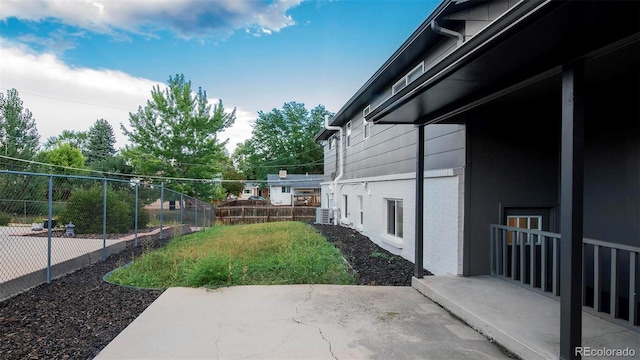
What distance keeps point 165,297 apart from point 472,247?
4.41 meters

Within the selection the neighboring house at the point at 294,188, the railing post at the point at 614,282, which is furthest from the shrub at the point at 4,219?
the neighboring house at the point at 294,188

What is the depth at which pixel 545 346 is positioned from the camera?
116 inches

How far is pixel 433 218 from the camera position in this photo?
6.44 meters

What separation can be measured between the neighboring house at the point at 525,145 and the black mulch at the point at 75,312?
1559 millimetres

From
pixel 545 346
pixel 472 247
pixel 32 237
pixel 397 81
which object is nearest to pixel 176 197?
pixel 32 237

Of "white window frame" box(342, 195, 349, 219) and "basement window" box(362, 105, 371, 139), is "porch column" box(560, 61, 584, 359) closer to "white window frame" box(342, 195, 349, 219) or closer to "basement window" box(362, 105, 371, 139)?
"basement window" box(362, 105, 371, 139)

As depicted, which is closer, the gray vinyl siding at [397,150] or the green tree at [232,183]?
the gray vinyl siding at [397,150]

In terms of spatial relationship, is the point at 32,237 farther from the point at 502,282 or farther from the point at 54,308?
the point at 502,282

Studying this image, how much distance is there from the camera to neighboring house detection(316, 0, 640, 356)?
2596 mm

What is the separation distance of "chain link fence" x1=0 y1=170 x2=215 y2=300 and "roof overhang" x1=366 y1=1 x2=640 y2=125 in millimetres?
5677

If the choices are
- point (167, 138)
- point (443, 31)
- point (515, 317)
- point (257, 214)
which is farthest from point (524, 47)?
point (167, 138)

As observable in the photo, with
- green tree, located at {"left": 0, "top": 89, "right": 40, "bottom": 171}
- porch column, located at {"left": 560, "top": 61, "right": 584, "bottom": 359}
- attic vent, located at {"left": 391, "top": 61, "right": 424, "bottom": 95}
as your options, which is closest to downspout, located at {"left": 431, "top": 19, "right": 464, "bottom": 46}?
attic vent, located at {"left": 391, "top": 61, "right": 424, "bottom": 95}

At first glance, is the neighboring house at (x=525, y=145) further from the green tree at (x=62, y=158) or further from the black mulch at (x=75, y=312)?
the green tree at (x=62, y=158)

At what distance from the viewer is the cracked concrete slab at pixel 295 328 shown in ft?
10.3
